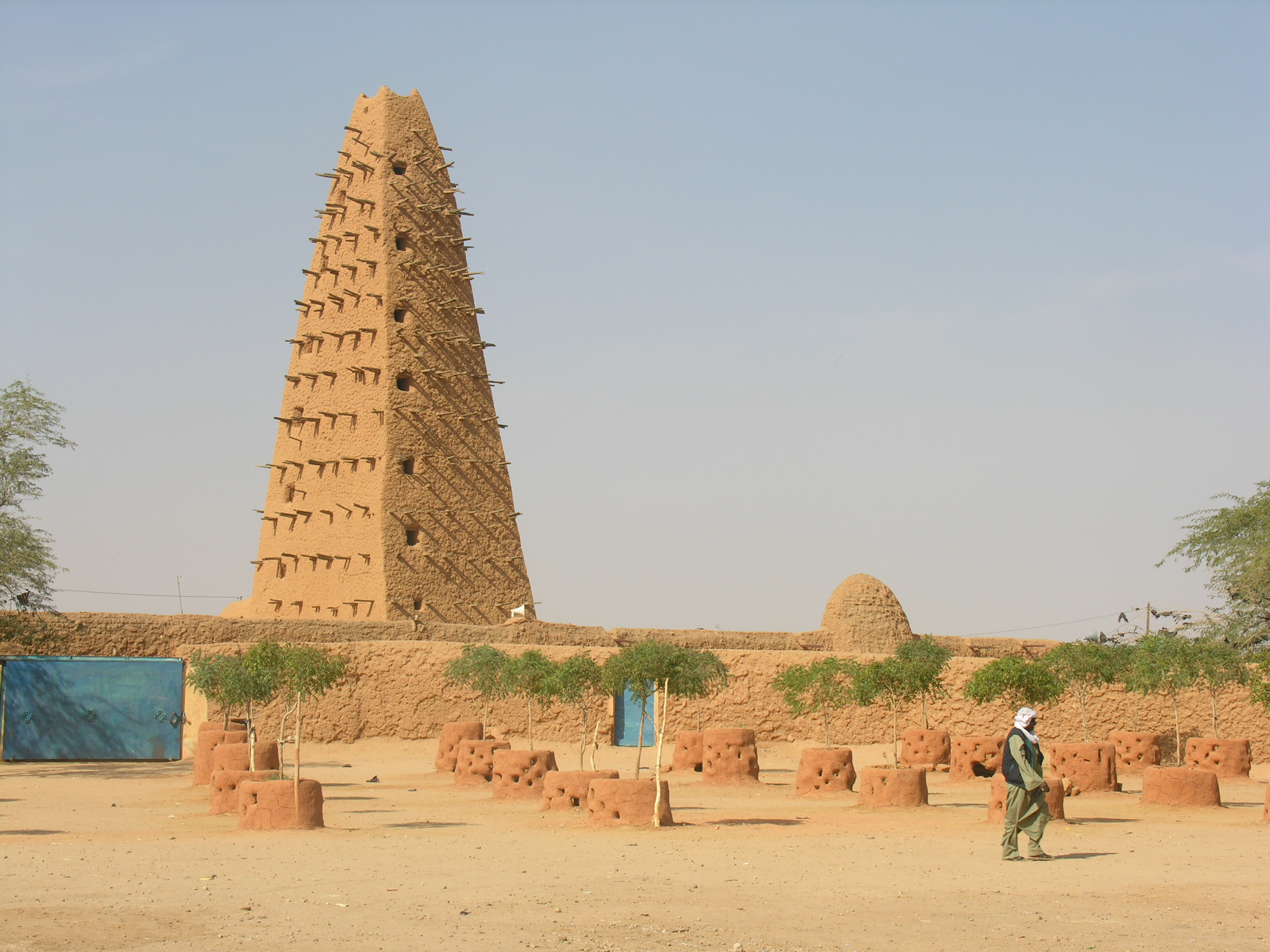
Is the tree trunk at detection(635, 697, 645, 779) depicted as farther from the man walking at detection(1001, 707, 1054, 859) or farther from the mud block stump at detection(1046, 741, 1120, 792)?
the mud block stump at detection(1046, 741, 1120, 792)

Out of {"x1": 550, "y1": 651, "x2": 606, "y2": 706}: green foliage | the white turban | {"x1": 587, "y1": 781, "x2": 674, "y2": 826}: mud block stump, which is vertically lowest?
{"x1": 587, "y1": 781, "x2": 674, "y2": 826}: mud block stump

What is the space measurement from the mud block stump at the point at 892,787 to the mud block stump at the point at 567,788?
2.94 m

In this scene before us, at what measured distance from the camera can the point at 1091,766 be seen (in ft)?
59.0

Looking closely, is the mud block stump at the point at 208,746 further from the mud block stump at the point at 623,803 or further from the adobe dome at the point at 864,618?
the adobe dome at the point at 864,618

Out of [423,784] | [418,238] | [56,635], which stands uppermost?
[418,238]

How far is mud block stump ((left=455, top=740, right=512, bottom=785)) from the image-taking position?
1928 cm

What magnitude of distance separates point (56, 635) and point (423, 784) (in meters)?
8.22

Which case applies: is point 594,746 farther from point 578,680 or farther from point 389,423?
point 389,423

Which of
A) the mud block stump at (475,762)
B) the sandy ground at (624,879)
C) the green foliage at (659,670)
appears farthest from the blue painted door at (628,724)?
the green foliage at (659,670)

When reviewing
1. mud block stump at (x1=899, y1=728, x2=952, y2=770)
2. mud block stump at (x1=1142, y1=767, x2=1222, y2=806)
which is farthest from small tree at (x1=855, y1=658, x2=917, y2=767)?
mud block stump at (x1=1142, y1=767, x2=1222, y2=806)

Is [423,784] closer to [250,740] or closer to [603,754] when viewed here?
[250,740]

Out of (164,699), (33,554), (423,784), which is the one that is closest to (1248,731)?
(423,784)

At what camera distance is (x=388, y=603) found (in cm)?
2831

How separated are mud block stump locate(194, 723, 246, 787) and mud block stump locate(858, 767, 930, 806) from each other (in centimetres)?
804
